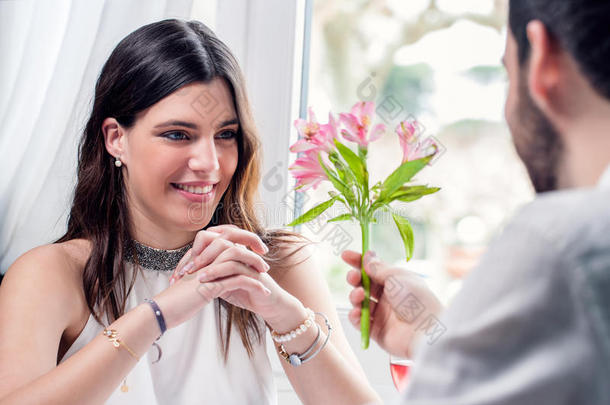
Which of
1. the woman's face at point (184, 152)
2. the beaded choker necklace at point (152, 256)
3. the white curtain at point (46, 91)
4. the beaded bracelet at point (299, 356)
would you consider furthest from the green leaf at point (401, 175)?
the white curtain at point (46, 91)

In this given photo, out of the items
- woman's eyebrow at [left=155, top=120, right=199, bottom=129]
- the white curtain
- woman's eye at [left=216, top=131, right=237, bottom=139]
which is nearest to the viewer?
woman's eyebrow at [left=155, top=120, right=199, bottom=129]

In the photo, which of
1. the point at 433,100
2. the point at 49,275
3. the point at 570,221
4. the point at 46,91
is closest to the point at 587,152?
the point at 570,221

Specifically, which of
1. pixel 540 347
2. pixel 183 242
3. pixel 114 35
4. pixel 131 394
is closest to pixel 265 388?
pixel 131 394

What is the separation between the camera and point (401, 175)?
90cm

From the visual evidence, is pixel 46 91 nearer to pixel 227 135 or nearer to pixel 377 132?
pixel 227 135

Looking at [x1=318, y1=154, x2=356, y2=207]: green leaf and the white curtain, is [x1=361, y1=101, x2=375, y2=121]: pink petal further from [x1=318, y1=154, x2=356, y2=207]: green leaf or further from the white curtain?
the white curtain

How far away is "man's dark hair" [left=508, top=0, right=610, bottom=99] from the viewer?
1.80 feet

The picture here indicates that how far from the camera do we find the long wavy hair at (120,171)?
1.45 m

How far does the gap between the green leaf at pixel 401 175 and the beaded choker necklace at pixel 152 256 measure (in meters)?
0.80

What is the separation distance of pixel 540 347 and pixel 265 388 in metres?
1.22

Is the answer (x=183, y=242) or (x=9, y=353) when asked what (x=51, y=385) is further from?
(x=183, y=242)

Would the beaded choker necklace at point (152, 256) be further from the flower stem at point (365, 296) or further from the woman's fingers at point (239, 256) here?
the flower stem at point (365, 296)

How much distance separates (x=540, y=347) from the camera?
1.37 feet

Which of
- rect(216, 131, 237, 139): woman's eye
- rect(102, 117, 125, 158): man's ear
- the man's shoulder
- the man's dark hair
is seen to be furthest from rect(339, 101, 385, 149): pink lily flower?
rect(102, 117, 125, 158): man's ear
